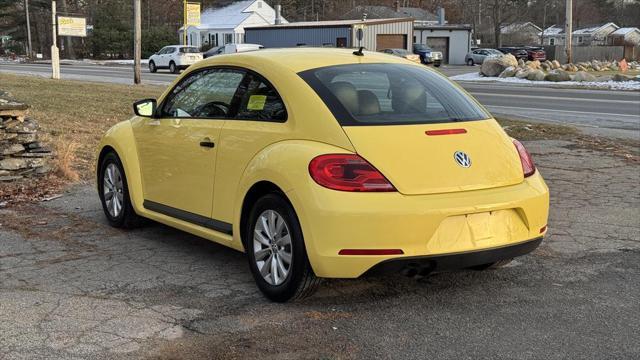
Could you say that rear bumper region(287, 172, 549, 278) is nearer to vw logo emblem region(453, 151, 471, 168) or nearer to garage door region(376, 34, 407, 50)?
vw logo emblem region(453, 151, 471, 168)

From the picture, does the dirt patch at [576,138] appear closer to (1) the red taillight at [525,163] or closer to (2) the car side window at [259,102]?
(1) the red taillight at [525,163]

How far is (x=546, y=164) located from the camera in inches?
387

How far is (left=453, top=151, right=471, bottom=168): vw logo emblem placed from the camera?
423 cm

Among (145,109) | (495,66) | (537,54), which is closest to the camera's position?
(145,109)

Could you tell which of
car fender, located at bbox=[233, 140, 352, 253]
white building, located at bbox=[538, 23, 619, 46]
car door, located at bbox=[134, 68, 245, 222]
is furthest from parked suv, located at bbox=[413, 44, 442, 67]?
car fender, located at bbox=[233, 140, 352, 253]

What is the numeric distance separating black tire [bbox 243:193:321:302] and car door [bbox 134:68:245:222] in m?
0.67

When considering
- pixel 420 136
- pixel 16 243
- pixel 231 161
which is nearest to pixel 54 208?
pixel 16 243

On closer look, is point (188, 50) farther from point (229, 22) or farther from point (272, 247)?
point (272, 247)

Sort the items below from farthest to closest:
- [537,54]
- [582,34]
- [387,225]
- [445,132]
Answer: [582,34] < [537,54] < [445,132] < [387,225]

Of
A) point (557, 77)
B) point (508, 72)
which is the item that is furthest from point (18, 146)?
point (508, 72)

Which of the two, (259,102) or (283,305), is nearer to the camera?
(283,305)

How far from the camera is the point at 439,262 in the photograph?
4039 millimetres

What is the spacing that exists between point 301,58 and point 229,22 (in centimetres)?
6676

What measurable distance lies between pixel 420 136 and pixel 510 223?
771mm
